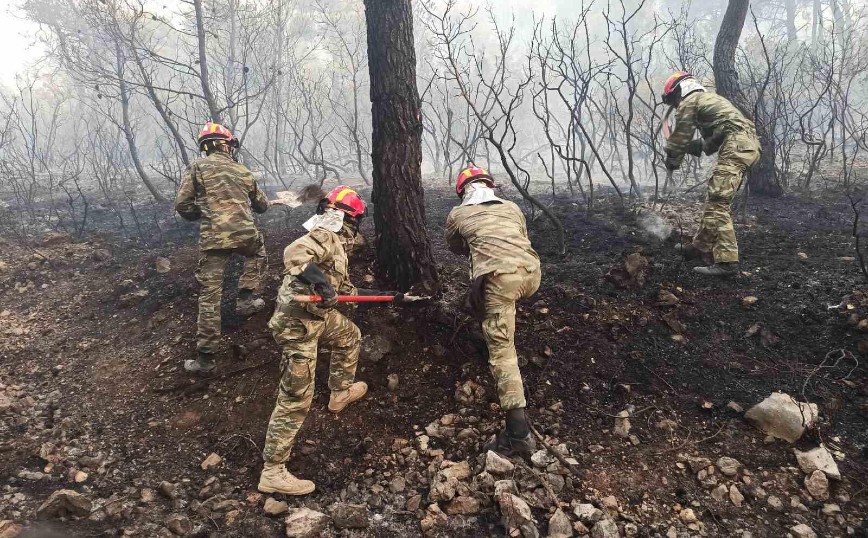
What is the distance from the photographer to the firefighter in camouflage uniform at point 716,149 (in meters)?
3.55

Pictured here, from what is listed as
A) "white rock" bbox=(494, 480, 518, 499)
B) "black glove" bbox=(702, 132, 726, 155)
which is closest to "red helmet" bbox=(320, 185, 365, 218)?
"white rock" bbox=(494, 480, 518, 499)

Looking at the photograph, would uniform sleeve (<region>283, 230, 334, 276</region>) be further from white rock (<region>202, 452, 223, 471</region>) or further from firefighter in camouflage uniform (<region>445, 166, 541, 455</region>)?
white rock (<region>202, 452, 223, 471</region>)

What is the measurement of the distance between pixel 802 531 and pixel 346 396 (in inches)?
90.8

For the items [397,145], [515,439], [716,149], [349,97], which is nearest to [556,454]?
[515,439]

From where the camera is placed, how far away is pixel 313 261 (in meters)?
2.48

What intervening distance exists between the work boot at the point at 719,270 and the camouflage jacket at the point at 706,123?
1.04 m

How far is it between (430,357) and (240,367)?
138cm

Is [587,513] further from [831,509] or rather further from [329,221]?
[329,221]

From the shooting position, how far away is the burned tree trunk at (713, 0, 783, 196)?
5496mm

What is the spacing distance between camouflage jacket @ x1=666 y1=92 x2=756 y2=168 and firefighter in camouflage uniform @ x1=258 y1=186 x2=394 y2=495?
302 centimetres

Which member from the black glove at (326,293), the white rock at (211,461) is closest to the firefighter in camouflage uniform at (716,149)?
the black glove at (326,293)

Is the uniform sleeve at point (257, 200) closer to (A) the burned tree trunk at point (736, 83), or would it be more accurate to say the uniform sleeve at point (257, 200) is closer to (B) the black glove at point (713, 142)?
(B) the black glove at point (713, 142)

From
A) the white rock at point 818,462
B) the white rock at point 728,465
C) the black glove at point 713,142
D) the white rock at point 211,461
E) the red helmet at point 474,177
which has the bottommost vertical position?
the white rock at point 211,461

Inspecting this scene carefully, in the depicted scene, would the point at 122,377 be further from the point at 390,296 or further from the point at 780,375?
the point at 780,375
